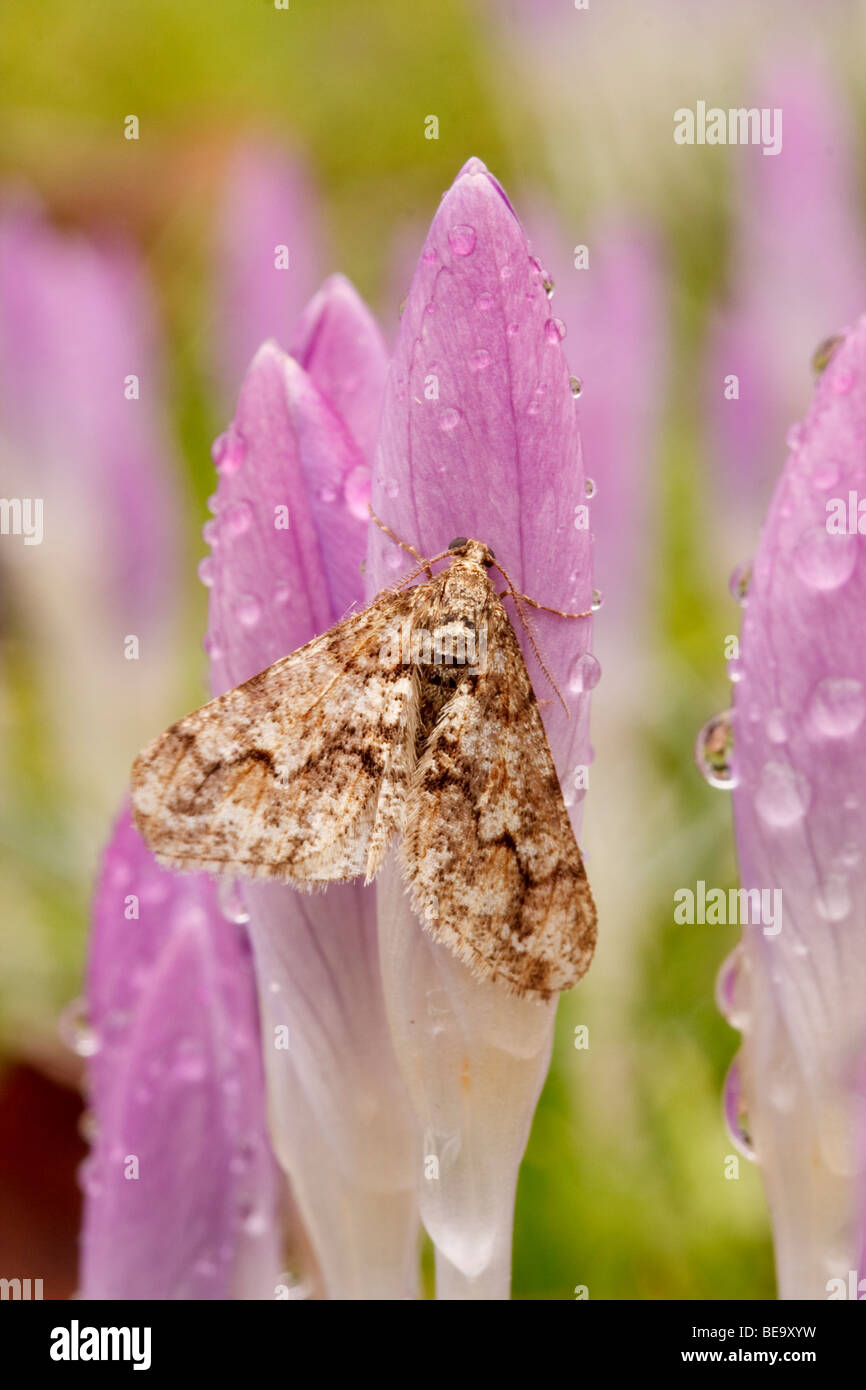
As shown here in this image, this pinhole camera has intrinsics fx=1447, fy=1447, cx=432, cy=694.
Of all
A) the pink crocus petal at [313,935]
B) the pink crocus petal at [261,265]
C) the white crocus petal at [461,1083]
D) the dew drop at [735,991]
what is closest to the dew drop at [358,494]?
the pink crocus petal at [313,935]

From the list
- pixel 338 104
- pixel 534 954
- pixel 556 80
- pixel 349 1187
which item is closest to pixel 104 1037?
pixel 349 1187

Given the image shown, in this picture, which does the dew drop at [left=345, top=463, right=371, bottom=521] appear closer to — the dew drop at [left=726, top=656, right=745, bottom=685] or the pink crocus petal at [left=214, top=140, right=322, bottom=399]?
the dew drop at [left=726, top=656, right=745, bottom=685]

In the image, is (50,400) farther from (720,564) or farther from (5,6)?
(5,6)

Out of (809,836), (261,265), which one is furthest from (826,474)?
(261,265)

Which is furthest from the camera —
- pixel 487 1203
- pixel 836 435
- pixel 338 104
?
pixel 338 104

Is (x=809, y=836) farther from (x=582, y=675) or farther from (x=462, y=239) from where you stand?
(x=462, y=239)

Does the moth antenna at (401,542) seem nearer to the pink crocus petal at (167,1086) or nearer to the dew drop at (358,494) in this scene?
the dew drop at (358,494)
